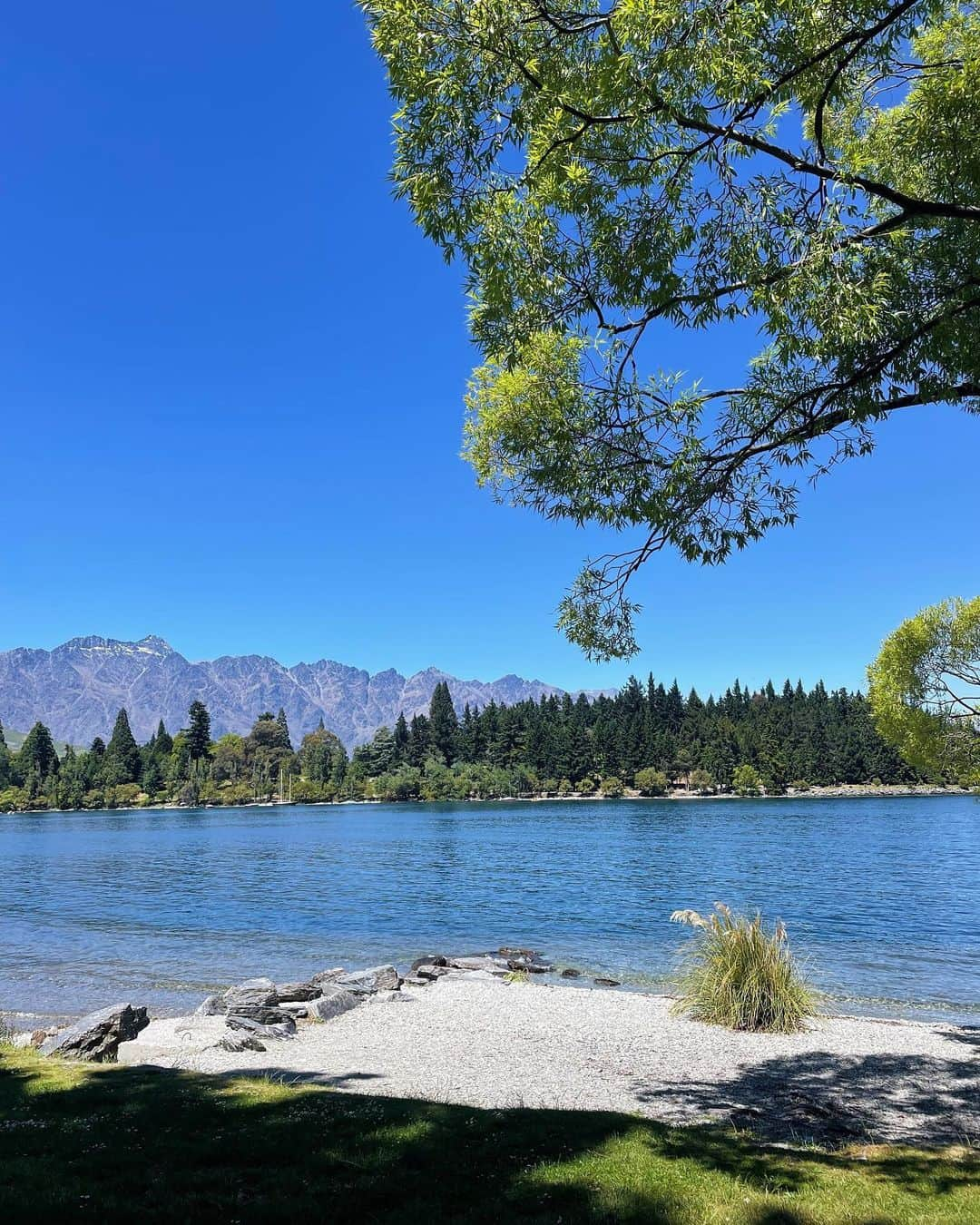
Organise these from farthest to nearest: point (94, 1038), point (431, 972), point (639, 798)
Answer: point (639, 798), point (431, 972), point (94, 1038)

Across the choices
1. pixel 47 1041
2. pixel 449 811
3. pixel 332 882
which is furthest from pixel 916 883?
pixel 449 811

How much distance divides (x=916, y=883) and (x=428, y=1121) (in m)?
39.4

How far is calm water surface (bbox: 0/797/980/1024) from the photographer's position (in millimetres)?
22312

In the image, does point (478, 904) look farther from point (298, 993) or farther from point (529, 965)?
point (298, 993)

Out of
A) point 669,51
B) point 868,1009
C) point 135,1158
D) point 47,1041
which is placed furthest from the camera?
point 868,1009

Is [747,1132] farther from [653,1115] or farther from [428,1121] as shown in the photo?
[428,1121]

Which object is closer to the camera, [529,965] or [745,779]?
[529,965]

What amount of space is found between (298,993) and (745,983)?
9700mm

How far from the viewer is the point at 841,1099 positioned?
1040 cm

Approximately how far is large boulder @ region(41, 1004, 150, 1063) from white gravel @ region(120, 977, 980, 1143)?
40 cm

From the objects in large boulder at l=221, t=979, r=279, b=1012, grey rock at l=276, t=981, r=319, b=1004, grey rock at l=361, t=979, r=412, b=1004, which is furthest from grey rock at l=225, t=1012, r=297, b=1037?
grey rock at l=361, t=979, r=412, b=1004

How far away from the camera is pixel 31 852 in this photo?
69.8 metres

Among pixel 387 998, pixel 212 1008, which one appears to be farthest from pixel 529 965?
pixel 212 1008

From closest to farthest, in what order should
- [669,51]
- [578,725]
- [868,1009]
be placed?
1. [669,51]
2. [868,1009]
3. [578,725]
